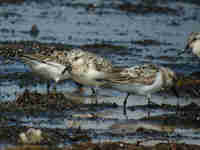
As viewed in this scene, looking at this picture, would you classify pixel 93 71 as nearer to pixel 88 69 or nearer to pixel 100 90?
pixel 88 69

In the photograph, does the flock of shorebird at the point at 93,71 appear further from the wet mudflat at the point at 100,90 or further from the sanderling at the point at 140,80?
the wet mudflat at the point at 100,90

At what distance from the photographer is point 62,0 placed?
31500mm

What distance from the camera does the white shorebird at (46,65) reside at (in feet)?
44.5

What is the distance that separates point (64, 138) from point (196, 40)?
8.77 metres

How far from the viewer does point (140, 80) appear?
12.7 m

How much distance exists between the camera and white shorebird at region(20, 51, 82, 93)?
13.6 meters

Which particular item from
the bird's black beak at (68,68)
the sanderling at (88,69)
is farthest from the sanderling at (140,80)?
the bird's black beak at (68,68)

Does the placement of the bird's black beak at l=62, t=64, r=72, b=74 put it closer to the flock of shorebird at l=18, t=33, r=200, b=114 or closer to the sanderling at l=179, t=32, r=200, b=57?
the flock of shorebird at l=18, t=33, r=200, b=114

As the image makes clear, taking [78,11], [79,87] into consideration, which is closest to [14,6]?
[78,11]

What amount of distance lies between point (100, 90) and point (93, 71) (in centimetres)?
109

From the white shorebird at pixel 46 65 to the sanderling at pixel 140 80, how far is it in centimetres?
111

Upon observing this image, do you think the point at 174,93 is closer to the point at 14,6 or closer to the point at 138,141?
the point at 138,141

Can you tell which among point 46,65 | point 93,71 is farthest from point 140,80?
point 46,65

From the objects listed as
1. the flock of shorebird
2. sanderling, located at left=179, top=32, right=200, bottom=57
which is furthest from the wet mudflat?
sanderling, located at left=179, top=32, right=200, bottom=57
